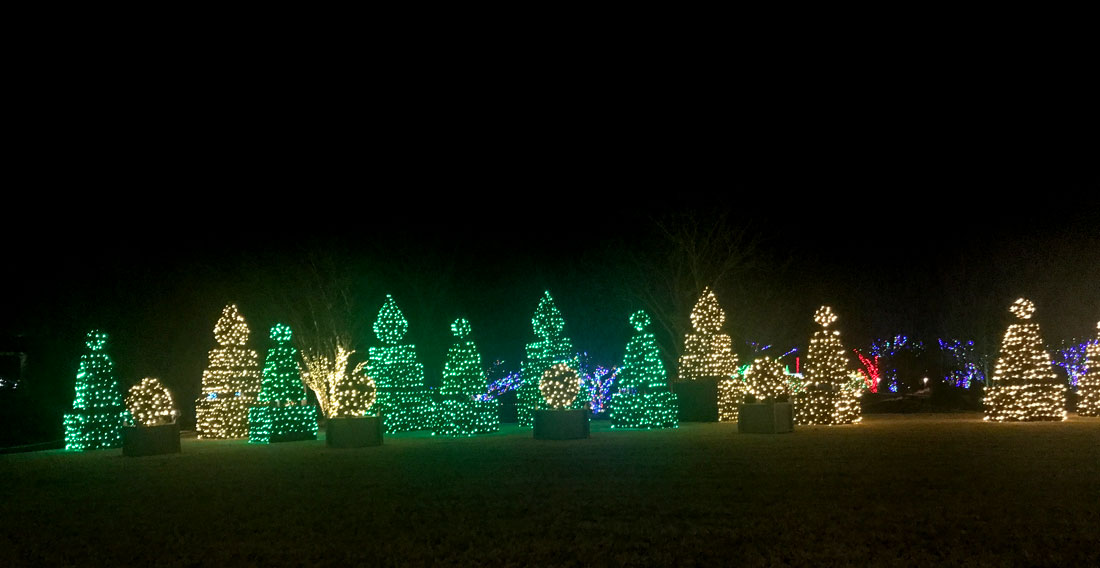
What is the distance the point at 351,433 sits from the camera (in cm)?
1858

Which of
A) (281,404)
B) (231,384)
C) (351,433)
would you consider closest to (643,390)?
(351,433)

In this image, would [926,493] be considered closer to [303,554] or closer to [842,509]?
[842,509]

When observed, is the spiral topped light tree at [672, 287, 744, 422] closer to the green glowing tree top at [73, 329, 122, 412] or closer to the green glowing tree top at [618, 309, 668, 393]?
the green glowing tree top at [618, 309, 668, 393]

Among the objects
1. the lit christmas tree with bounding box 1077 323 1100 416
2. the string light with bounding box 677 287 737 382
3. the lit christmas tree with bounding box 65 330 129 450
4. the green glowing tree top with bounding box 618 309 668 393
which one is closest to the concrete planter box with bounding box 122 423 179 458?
the lit christmas tree with bounding box 65 330 129 450

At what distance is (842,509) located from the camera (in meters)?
8.82

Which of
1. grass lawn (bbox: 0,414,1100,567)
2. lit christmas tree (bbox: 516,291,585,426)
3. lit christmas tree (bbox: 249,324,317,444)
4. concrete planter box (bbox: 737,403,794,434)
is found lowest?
grass lawn (bbox: 0,414,1100,567)

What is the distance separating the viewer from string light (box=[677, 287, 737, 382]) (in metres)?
26.0

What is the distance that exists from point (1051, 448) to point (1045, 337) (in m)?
26.1

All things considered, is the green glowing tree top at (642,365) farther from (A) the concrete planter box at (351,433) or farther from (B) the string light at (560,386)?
(A) the concrete planter box at (351,433)

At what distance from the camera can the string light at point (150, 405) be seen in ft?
65.5

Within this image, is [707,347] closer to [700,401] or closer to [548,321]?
[700,401]

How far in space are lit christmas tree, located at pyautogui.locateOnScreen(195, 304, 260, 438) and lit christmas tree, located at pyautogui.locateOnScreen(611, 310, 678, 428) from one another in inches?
349

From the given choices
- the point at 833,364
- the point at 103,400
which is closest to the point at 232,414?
the point at 103,400

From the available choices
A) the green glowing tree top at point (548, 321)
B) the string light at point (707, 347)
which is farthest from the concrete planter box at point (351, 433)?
the string light at point (707, 347)
